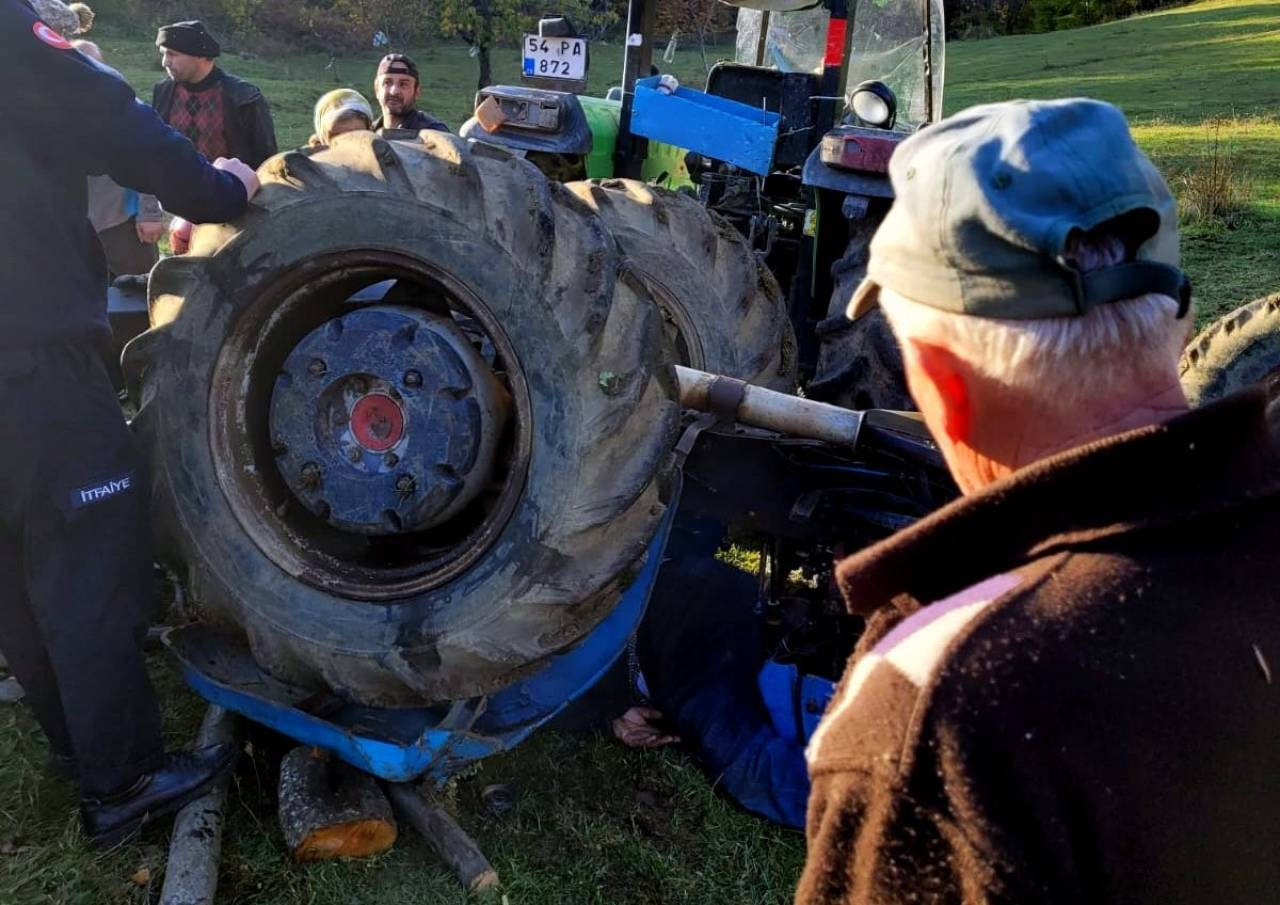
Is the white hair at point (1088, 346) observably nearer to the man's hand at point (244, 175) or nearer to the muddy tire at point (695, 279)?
the man's hand at point (244, 175)

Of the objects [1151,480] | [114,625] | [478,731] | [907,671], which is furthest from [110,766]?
[1151,480]

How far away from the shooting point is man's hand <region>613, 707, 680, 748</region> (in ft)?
9.51

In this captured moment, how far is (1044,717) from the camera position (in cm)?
88

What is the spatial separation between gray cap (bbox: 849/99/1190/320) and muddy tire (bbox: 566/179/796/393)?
232cm

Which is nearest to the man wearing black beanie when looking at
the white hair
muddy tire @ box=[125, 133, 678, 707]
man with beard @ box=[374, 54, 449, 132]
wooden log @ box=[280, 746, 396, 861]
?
man with beard @ box=[374, 54, 449, 132]

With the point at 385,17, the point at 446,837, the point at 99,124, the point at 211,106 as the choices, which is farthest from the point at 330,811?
the point at 385,17

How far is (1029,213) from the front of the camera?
3.28 feet

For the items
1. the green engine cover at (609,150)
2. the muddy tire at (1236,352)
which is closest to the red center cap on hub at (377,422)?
the muddy tire at (1236,352)

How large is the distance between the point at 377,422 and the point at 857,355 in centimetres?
164

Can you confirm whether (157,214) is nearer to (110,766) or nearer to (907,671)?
(110,766)

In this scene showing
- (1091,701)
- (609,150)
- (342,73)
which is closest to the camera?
(1091,701)

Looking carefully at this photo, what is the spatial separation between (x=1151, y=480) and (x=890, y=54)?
441 centimetres

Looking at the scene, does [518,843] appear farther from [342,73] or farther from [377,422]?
[342,73]

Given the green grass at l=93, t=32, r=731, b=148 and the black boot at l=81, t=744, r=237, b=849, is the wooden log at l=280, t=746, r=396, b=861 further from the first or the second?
the green grass at l=93, t=32, r=731, b=148
